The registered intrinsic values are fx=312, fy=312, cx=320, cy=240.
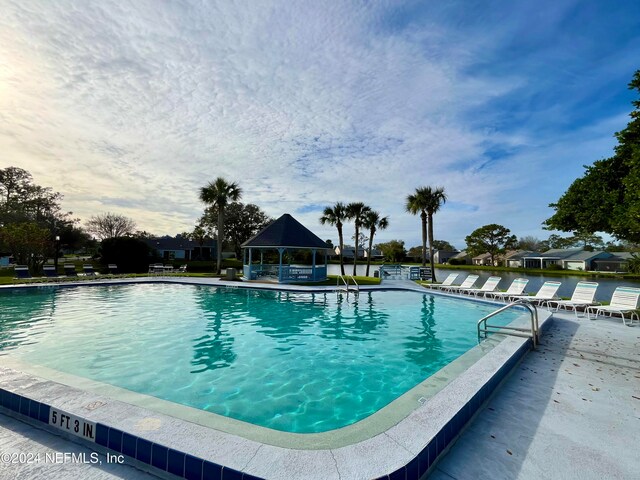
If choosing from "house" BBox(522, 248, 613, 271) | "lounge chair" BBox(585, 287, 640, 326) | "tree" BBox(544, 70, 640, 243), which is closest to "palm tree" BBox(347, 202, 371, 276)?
"tree" BBox(544, 70, 640, 243)

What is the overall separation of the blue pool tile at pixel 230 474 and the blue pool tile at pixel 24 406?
9.13 feet

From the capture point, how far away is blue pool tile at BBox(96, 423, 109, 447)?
2.98 meters

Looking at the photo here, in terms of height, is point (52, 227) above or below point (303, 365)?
above

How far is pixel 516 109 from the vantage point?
14.1 m

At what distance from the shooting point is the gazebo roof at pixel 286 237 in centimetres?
2181

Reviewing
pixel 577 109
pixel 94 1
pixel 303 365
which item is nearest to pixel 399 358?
pixel 303 365

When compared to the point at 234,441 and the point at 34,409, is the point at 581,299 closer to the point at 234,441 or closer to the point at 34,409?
the point at 234,441

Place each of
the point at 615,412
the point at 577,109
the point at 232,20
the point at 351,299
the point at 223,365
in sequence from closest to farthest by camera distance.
Result: the point at 615,412, the point at 223,365, the point at 232,20, the point at 577,109, the point at 351,299

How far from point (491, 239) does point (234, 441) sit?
229 feet

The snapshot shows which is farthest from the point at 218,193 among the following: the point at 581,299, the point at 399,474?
the point at 399,474

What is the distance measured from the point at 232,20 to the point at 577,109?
1443 cm

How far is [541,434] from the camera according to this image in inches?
129

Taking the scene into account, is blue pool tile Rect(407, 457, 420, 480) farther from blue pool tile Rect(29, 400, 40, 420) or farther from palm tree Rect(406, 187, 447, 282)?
palm tree Rect(406, 187, 447, 282)

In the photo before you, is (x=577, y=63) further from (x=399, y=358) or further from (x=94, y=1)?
(x=94, y=1)
